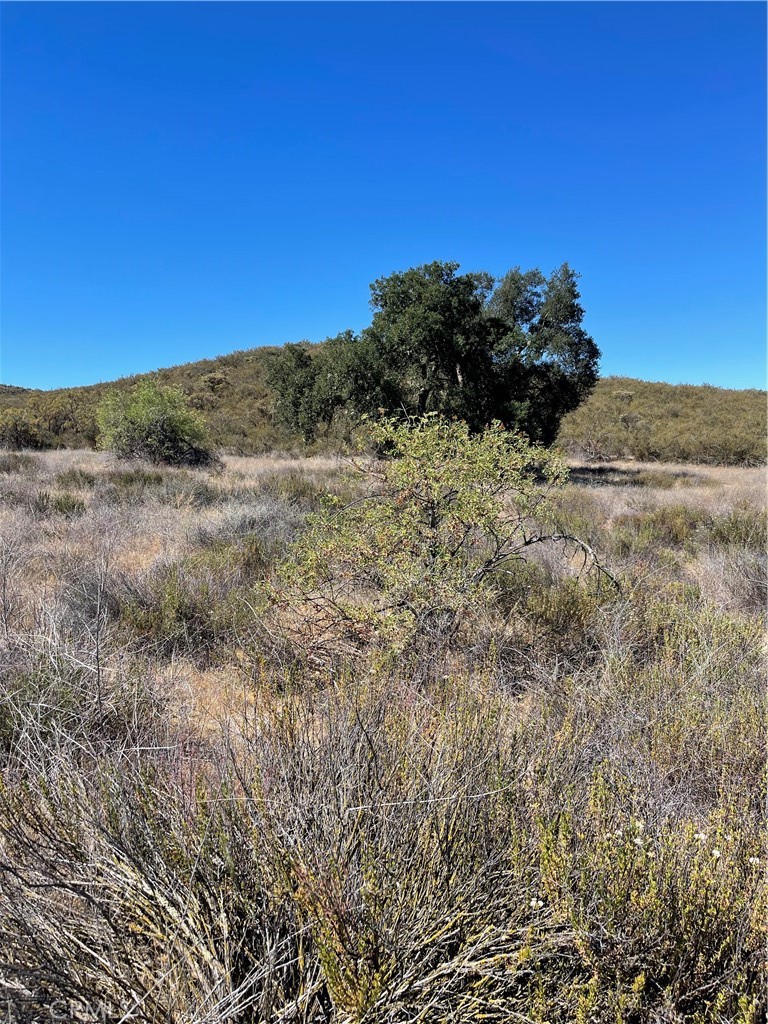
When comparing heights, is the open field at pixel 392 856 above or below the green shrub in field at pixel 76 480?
below

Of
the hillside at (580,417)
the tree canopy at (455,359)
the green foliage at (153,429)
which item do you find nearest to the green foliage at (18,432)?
the hillside at (580,417)

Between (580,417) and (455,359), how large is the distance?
19923mm

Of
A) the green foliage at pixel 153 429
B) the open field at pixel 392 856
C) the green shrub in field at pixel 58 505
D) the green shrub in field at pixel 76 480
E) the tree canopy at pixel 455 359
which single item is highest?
the tree canopy at pixel 455 359

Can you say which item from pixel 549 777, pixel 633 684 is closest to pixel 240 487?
pixel 633 684

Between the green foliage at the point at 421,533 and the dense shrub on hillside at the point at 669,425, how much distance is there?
81.8ft

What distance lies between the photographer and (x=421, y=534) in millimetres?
3988

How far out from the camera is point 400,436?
391 centimetres

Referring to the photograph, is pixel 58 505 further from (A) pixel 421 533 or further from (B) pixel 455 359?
(B) pixel 455 359

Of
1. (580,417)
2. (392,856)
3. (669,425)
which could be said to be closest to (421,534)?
(392,856)

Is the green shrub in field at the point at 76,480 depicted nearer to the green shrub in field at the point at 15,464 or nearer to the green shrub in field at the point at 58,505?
the green shrub in field at the point at 15,464

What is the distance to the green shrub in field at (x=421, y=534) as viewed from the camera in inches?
144

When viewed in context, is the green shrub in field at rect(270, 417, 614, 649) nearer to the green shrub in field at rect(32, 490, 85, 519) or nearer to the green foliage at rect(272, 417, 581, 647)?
the green foliage at rect(272, 417, 581, 647)

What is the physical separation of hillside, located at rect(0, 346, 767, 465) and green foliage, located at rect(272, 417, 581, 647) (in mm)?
20247

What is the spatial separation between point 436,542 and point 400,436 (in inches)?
33.8
